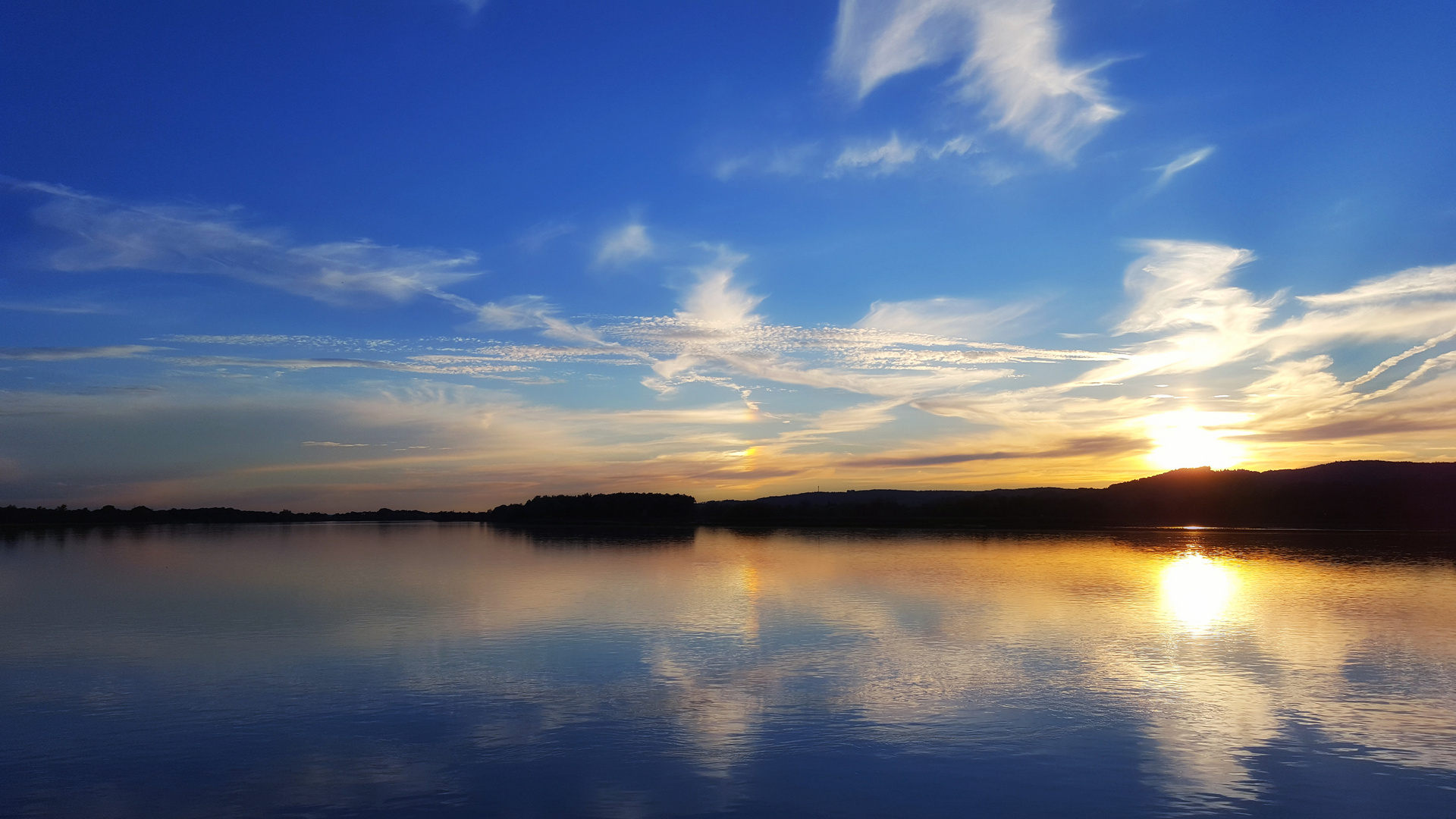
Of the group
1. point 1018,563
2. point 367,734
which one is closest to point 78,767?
point 367,734

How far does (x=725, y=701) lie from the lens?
14.4 m

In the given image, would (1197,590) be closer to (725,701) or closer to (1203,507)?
(725,701)

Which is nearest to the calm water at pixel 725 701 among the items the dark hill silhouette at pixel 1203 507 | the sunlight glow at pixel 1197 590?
the sunlight glow at pixel 1197 590

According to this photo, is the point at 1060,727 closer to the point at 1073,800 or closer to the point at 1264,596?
the point at 1073,800

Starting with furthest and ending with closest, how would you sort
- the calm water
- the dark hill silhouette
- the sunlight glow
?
the dark hill silhouette, the sunlight glow, the calm water

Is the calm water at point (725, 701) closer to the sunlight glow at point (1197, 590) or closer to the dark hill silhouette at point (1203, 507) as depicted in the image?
the sunlight glow at point (1197, 590)

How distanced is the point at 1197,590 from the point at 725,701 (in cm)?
2579

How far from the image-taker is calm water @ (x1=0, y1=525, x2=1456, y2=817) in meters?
10.2

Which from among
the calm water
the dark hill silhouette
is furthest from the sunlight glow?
the dark hill silhouette

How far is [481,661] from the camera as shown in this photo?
58.1 feet

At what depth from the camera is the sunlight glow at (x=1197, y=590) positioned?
2542cm

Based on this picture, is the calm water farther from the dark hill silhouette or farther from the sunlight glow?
the dark hill silhouette

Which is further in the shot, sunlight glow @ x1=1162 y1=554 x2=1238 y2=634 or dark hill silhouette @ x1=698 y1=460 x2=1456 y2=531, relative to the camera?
dark hill silhouette @ x1=698 y1=460 x2=1456 y2=531

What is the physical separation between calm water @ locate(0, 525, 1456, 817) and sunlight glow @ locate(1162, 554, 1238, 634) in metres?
0.32
